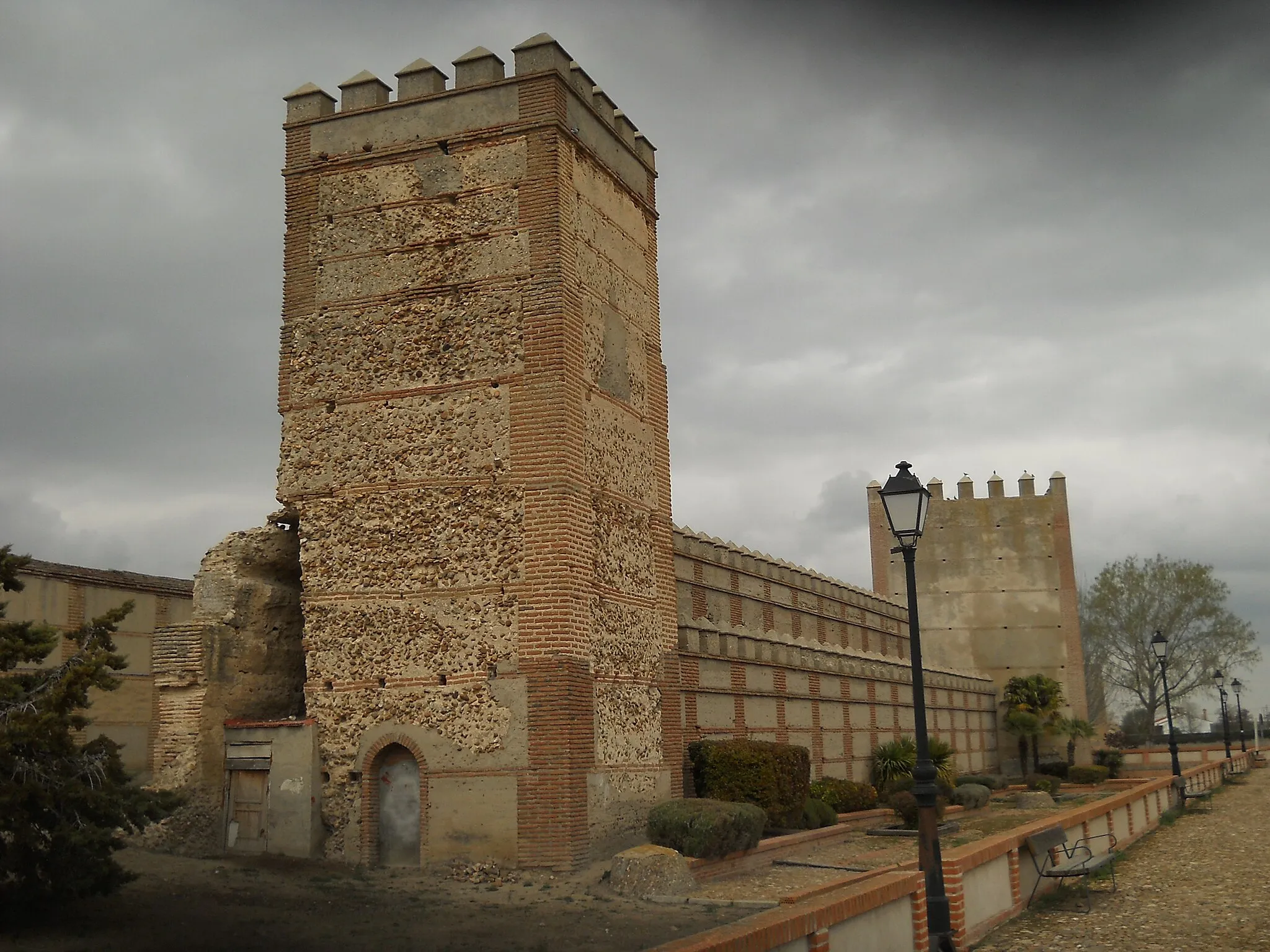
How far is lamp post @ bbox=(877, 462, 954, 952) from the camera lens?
373 inches

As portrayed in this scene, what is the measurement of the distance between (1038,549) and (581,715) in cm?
3768

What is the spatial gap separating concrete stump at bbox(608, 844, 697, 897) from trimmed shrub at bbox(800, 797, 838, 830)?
6.64m

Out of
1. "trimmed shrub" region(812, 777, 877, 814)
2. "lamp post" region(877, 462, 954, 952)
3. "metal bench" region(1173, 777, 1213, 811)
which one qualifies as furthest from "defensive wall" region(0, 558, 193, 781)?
"metal bench" region(1173, 777, 1213, 811)

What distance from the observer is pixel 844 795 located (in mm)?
25391

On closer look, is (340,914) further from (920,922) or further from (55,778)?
(920,922)

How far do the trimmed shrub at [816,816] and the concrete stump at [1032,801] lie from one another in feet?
32.4

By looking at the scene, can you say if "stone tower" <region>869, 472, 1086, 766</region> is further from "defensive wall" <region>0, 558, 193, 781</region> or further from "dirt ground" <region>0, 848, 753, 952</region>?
"dirt ground" <region>0, 848, 753, 952</region>

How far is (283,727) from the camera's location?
1800cm

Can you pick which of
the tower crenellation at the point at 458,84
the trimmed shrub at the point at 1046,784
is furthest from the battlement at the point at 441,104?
the trimmed shrub at the point at 1046,784

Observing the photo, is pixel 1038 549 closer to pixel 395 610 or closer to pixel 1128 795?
pixel 1128 795

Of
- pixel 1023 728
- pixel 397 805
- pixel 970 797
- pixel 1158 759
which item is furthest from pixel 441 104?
pixel 1158 759

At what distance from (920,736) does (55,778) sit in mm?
8557

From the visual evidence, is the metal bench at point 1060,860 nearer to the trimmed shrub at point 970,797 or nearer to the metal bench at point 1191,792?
the trimmed shrub at point 970,797

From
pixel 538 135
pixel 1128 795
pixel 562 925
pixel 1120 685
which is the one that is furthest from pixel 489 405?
pixel 1120 685
